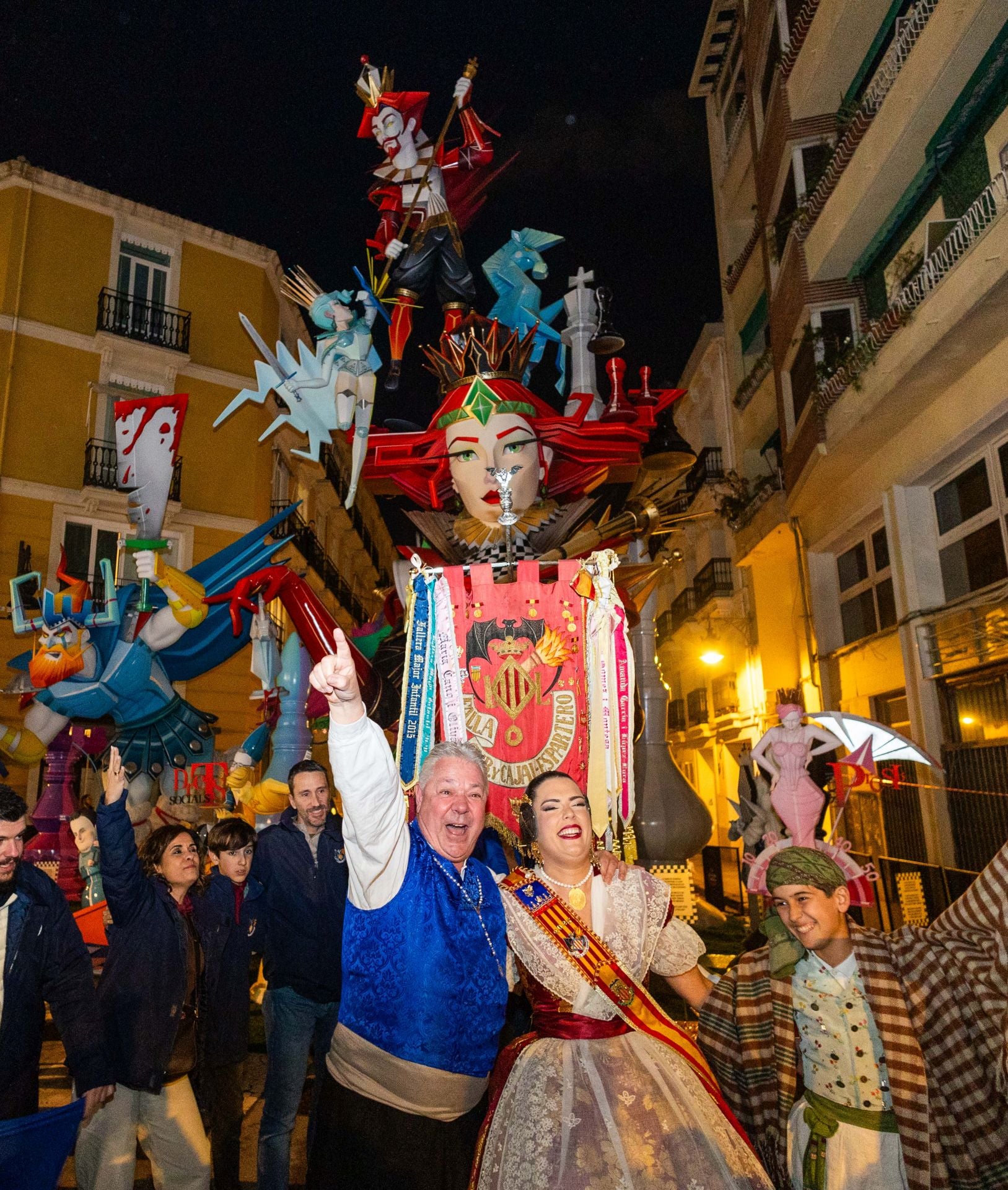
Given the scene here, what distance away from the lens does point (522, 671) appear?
487cm

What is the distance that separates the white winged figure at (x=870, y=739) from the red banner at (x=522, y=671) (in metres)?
2.21

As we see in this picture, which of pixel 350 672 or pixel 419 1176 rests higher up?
pixel 350 672

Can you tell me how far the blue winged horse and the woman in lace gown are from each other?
4521 mm

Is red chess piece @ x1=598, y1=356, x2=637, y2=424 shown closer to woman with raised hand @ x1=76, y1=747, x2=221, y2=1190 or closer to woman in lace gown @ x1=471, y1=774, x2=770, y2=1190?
woman in lace gown @ x1=471, y1=774, x2=770, y2=1190

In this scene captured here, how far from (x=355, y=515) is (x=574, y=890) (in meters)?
21.7

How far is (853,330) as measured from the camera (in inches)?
469

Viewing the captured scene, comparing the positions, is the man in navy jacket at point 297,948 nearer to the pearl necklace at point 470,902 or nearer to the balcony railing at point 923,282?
the pearl necklace at point 470,902

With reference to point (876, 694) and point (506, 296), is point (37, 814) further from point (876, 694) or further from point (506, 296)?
point (876, 694)

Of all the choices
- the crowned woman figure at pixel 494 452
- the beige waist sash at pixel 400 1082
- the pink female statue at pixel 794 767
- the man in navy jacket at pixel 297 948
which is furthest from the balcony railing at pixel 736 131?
the beige waist sash at pixel 400 1082

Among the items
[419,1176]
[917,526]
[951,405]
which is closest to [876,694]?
[917,526]

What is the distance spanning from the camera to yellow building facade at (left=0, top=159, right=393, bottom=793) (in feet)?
45.5

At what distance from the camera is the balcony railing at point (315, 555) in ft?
54.1

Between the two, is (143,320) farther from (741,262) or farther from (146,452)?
(741,262)

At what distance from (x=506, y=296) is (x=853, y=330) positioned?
7.27 m
